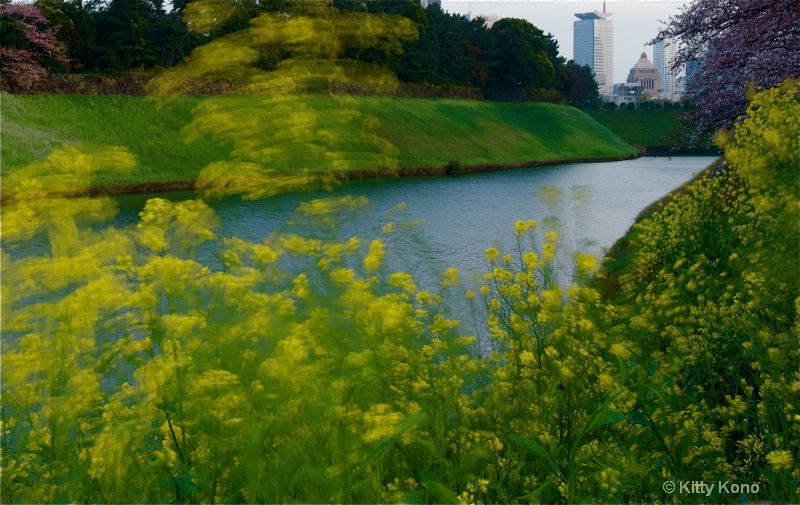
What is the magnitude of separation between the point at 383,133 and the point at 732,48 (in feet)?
107

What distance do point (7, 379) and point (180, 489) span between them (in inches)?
50.3

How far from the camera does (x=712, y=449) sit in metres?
3.88

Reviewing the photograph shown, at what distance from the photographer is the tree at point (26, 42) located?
18.3m

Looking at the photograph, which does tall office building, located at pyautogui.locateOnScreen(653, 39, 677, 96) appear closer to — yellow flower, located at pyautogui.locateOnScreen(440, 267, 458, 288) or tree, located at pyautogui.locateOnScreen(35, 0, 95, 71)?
yellow flower, located at pyautogui.locateOnScreen(440, 267, 458, 288)

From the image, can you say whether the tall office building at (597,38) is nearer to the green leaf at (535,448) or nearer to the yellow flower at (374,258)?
the yellow flower at (374,258)

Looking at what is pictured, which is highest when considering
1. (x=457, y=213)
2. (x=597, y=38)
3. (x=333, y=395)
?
(x=597, y=38)

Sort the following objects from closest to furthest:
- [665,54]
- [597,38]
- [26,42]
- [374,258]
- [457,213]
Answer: [374,258] → [597,38] → [665,54] → [457,213] → [26,42]

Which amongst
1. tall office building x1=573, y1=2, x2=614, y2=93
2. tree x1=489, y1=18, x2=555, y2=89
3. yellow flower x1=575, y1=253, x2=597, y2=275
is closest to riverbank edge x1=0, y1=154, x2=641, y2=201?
yellow flower x1=575, y1=253, x2=597, y2=275

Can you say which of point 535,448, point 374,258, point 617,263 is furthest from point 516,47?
point 535,448

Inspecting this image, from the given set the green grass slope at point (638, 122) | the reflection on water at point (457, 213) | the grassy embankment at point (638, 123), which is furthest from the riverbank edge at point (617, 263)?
the green grass slope at point (638, 122)

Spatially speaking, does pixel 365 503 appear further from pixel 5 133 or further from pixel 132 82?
pixel 132 82

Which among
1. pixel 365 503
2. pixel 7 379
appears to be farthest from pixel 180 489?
pixel 7 379

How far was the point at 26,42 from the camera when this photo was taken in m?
21.8

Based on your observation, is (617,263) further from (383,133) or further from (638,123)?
(638,123)
